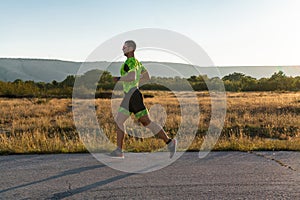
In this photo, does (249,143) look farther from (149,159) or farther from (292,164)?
(149,159)

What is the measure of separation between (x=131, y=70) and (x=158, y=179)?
5.99 ft

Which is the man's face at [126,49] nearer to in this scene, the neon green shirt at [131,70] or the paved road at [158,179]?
the neon green shirt at [131,70]

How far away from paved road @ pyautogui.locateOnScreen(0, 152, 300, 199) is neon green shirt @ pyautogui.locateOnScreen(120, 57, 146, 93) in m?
1.34

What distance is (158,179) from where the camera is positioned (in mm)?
4297

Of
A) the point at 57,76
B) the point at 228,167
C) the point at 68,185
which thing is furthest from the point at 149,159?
the point at 57,76

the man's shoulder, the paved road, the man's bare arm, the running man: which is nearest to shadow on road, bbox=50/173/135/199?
the paved road

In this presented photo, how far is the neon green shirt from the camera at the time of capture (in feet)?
17.1

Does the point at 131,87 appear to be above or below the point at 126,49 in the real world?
below

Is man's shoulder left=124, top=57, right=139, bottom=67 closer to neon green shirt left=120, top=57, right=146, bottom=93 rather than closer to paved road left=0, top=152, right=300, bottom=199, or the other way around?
neon green shirt left=120, top=57, right=146, bottom=93

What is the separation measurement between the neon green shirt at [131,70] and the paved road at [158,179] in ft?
4.39

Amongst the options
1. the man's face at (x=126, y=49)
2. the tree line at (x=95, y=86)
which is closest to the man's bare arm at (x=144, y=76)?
the man's face at (x=126, y=49)

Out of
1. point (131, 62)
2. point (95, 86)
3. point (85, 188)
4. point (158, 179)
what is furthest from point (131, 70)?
point (95, 86)

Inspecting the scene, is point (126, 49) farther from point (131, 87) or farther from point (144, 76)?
point (131, 87)

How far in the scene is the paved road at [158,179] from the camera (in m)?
3.73
